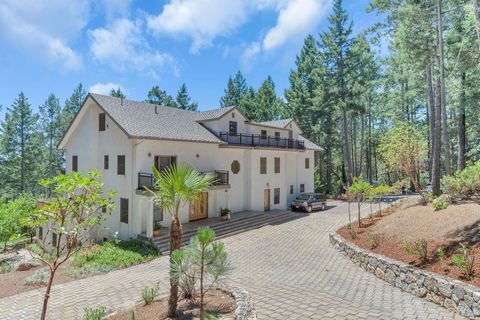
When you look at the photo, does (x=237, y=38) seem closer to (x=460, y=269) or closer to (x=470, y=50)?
(x=470, y=50)

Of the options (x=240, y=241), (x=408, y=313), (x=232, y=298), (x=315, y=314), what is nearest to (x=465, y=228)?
(x=408, y=313)

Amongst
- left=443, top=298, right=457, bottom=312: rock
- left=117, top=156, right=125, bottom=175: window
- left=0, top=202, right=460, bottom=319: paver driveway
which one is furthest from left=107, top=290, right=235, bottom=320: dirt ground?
left=117, top=156, right=125, bottom=175: window

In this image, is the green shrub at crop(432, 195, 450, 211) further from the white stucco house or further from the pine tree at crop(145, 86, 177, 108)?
the pine tree at crop(145, 86, 177, 108)

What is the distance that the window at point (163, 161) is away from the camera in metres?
19.1

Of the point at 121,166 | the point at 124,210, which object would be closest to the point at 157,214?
the point at 124,210

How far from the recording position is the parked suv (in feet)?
87.7

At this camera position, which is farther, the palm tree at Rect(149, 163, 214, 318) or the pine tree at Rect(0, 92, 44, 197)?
the pine tree at Rect(0, 92, 44, 197)

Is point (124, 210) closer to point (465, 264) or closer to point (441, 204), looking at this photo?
point (465, 264)

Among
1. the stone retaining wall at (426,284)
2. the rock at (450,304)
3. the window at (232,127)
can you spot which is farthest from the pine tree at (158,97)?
the rock at (450,304)

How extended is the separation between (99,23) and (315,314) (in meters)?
14.9

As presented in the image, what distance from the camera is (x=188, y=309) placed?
24.4 feet

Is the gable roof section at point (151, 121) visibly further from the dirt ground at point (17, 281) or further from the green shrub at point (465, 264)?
the green shrub at point (465, 264)

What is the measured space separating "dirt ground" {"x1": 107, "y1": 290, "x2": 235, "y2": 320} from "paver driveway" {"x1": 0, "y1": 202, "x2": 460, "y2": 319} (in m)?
0.89

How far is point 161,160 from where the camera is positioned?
1930 cm
